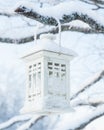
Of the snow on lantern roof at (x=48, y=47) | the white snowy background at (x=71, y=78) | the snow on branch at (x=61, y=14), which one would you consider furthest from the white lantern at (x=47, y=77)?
the white snowy background at (x=71, y=78)

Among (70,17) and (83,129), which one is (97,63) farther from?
(70,17)

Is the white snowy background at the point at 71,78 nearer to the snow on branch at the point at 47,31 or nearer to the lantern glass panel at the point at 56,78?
the snow on branch at the point at 47,31

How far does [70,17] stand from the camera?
199cm

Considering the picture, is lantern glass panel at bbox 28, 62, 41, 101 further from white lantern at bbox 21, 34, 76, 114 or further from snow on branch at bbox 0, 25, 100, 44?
snow on branch at bbox 0, 25, 100, 44

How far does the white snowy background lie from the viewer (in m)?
2.70

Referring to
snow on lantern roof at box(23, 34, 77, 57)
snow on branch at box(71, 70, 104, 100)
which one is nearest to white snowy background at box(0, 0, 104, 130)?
snow on branch at box(71, 70, 104, 100)

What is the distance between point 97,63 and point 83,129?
1.49 ft

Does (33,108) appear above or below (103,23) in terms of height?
below

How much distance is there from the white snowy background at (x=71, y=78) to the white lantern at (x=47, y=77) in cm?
98

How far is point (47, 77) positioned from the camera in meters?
1.65

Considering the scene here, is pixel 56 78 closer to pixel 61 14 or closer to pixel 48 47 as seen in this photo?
pixel 48 47

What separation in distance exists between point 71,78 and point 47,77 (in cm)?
111

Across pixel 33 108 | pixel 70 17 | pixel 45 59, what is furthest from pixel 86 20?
pixel 33 108

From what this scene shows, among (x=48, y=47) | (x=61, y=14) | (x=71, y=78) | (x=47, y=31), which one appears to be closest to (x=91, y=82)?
(x=71, y=78)
